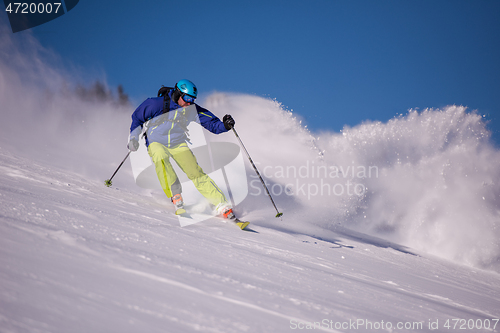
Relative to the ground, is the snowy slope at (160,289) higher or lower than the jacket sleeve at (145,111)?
lower

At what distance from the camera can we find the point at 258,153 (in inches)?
509

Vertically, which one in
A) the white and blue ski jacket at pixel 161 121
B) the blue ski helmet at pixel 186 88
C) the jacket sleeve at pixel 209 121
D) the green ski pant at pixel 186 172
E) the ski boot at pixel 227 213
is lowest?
the ski boot at pixel 227 213

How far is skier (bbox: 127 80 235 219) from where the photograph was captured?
143 inches

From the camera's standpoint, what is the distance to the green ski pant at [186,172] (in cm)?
363

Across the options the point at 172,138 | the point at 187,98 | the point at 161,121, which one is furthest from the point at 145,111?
the point at 187,98

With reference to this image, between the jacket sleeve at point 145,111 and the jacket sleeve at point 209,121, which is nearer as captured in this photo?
the jacket sleeve at point 145,111

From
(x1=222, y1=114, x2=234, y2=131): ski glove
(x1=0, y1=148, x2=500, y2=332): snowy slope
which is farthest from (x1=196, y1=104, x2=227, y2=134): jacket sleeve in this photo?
(x1=0, y1=148, x2=500, y2=332): snowy slope

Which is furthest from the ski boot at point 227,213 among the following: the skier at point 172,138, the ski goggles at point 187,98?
the ski goggles at point 187,98

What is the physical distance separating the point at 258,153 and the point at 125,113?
39.7ft

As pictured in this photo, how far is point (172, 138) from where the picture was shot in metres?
3.76

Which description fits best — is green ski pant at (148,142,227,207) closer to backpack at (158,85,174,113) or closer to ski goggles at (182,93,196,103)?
backpack at (158,85,174,113)

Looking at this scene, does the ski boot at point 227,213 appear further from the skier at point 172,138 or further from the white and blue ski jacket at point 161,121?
the white and blue ski jacket at point 161,121

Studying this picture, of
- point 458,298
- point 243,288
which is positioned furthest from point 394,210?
point 243,288

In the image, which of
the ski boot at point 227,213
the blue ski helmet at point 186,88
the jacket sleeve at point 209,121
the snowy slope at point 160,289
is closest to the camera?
the snowy slope at point 160,289
